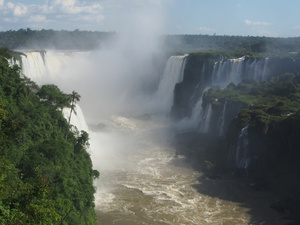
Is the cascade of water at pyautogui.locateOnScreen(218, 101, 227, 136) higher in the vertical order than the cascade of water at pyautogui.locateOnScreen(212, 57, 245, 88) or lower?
lower

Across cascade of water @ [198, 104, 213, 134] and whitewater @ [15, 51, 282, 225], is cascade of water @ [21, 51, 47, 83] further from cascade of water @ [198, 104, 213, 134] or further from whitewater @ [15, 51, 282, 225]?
cascade of water @ [198, 104, 213, 134]

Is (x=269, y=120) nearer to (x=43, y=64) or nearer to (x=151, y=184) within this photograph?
(x=151, y=184)

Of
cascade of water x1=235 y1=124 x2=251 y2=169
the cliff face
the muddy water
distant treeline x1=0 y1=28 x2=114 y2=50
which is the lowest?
the muddy water

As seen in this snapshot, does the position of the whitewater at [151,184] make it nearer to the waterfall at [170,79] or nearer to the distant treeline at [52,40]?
the waterfall at [170,79]

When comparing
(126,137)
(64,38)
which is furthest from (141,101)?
(64,38)

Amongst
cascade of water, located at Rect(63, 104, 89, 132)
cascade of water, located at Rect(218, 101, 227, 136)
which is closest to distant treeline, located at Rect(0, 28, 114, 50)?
cascade of water, located at Rect(218, 101, 227, 136)

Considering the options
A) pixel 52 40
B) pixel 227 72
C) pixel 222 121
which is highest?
pixel 52 40

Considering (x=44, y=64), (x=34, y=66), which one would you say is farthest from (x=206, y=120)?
(x=44, y=64)
